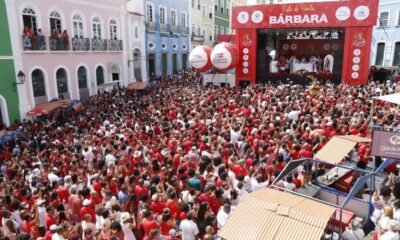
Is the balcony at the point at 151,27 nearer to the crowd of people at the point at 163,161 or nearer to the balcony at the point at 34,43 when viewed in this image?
the balcony at the point at 34,43

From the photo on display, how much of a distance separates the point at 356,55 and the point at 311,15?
329 centimetres

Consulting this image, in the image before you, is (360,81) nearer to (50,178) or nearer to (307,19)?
(307,19)

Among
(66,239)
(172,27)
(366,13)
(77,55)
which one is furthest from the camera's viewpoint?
(172,27)

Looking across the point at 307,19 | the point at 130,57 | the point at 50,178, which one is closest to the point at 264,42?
the point at 307,19

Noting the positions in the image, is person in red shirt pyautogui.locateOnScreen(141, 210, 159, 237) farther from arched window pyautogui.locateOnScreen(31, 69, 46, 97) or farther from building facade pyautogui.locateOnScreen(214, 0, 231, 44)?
building facade pyautogui.locateOnScreen(214, 0, 231, 44)

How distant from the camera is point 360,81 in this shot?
65.2ft

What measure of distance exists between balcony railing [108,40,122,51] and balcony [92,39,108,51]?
43 cm

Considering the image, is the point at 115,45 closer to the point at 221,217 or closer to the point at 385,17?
the point at 221,217

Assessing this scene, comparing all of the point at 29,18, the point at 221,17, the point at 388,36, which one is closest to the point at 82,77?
the point at 29,18

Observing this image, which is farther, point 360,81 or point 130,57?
point 130,57

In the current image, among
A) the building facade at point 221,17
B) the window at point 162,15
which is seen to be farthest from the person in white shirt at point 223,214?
the building facade at point 221,17

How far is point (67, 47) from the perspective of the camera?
64.8 feet

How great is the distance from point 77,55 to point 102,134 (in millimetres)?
10516

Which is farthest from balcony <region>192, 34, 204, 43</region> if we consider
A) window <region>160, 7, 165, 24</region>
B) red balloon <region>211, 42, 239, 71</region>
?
red balloon <region>211, 42, 239, 71</region>
